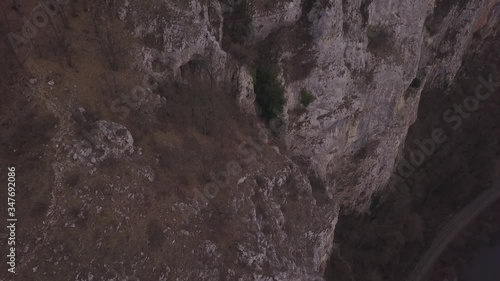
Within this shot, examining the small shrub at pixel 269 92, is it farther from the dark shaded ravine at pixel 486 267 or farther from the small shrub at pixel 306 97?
the dark shaded ravine at pixel 486 267

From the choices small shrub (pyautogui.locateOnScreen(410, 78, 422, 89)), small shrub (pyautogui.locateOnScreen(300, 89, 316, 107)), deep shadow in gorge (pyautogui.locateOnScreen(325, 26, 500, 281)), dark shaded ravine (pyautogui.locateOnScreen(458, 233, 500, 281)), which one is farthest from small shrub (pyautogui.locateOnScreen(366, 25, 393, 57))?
dark shaded ravine (pyautogui.locateOnScreen(458, 233, 500, 281))

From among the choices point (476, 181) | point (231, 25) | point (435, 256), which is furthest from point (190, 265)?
point (476, 181)

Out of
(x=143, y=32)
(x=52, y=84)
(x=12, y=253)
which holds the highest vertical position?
(x=143, y=32)

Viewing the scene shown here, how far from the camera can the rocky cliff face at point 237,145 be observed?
23.2m

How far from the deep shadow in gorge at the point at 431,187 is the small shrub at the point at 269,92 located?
19255mm

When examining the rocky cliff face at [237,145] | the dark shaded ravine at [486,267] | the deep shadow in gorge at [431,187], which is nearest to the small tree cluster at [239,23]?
the rocky cliff face at [237,145]

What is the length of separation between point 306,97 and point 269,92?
3.57 m

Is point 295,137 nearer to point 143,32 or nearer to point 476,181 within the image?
point 143,32

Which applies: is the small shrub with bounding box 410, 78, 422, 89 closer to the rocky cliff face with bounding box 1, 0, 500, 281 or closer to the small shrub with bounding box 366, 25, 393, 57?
the rocky cliff face with bounding box 1, 0, 500, 281

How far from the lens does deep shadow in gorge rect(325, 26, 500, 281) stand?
46781 millimetres

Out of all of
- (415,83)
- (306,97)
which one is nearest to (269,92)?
(306,97)

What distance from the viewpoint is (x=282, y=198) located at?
3005 centimetres

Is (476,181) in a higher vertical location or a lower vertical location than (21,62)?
higher

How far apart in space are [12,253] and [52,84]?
10249 mm
